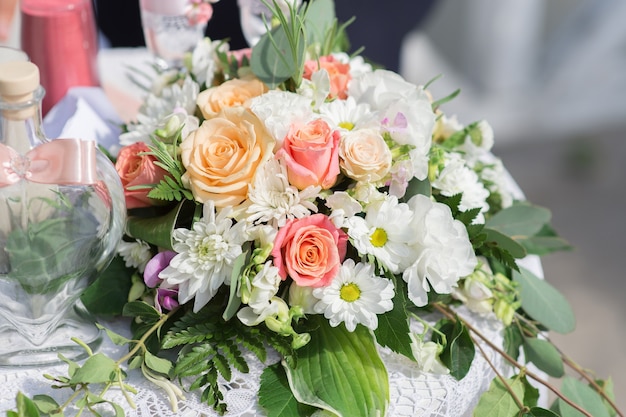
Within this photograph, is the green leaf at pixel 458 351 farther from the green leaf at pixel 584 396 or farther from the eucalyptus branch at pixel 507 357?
the green leaf at pixel 584 396

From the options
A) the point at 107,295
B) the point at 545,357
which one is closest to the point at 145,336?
the point at 107,295

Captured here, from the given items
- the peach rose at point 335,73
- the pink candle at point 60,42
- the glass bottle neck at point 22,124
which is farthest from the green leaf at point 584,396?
the pink candle at point 60,42

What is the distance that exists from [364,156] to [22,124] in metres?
0.37

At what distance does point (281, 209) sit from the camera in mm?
855

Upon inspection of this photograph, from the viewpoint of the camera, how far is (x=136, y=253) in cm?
96

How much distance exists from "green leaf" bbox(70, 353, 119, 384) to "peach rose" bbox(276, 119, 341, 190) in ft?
0.91

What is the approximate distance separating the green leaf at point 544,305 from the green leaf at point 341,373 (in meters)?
0.26

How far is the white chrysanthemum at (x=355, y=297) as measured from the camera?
0.84m

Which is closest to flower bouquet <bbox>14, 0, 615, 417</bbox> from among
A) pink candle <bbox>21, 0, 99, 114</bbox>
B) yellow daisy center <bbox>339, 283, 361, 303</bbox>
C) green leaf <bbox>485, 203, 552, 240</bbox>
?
yellow daisy center <bbox>339, 283, 361, 303</bbox>

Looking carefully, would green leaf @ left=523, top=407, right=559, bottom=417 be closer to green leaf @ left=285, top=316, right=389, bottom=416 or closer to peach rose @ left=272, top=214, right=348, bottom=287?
green leaf @ left=285, top=316, right=389, bottom=416

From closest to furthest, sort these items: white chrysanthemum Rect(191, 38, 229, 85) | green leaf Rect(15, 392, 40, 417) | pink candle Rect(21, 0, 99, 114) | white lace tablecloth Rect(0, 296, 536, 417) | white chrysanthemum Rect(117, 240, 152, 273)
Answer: green leaf Rect(15, 392, 40, 417), white lace tablecloth Rect(0, 296, 536, 417), white chrysanthemum Rect(117, 240, 152, 273), white chrysanthemum Rect(191, 38, 229, 85), pink candle Rect(21, 0, 99, 114)

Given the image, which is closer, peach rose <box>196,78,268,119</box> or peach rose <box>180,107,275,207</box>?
peach rose <box>180,107,275,207</box>

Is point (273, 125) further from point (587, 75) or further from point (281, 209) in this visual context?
point (587, 75)

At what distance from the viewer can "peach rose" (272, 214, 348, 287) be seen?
2.76ft
